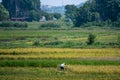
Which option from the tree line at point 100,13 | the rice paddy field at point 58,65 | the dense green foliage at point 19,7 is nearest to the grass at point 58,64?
the rice paddy field at point 58,65

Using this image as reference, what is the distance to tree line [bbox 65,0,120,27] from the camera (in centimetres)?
6900

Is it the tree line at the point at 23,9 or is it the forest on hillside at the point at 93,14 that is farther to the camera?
the tree line at the point at 23,9

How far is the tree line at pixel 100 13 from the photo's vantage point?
6900 cm

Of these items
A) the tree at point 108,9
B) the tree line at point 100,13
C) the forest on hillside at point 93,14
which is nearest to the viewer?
the tree at point 108,9

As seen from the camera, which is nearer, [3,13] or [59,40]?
[59,40]

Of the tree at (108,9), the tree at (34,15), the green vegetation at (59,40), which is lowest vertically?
the green vegetation at (59,40)

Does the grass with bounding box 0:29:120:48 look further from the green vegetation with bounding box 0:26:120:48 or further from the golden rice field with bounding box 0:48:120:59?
the golden rice field with bounding box 0:48:120:59

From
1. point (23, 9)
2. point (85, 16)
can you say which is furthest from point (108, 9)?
point (23, 9)

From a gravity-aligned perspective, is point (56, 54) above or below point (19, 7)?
below

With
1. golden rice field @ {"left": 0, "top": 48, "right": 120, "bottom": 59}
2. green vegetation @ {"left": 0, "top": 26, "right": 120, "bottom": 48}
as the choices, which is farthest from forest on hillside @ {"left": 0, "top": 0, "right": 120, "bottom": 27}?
golden rice field @ {"left": 0, "top": 48, "right": 120, "bottom": 59}

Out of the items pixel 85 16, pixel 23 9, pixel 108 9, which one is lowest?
pixel 85 16

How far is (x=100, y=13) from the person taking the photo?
75.5m

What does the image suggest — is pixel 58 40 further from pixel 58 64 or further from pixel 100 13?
pixel 100 13

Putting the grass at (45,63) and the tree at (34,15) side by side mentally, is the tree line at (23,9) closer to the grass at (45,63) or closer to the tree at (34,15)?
the tree at (34,15)
